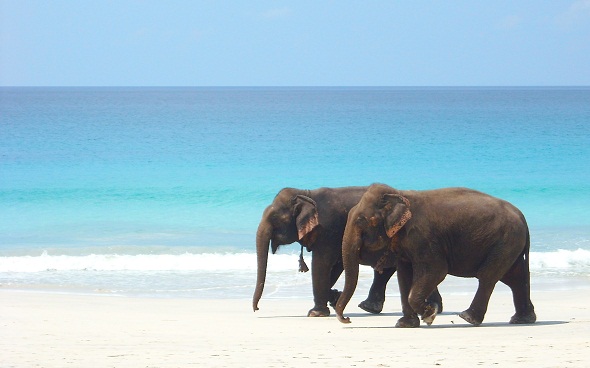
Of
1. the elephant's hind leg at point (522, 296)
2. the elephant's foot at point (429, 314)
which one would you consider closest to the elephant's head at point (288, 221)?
the elephant's foot at point (429, 314)

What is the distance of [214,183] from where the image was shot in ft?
135

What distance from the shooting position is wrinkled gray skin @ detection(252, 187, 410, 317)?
1445 centimetres

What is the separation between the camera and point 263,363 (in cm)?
955

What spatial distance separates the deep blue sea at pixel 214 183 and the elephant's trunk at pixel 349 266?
494 centimetres

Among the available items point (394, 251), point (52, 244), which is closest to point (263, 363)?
point (394, 251)

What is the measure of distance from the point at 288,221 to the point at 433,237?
2.71 metres

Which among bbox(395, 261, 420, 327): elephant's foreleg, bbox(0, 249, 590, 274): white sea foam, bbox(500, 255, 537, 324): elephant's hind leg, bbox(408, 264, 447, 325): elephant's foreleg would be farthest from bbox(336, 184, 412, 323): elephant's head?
bbox(0, 249, 590, 274): white sea foam

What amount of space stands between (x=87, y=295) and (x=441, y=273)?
668cm

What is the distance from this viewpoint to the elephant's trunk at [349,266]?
492 inches

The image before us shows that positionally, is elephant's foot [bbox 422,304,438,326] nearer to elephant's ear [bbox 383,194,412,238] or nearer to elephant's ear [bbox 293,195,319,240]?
elephant's ear [bbox 383,194,412,238]

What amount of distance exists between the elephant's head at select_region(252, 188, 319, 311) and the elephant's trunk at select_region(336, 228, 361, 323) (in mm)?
1838

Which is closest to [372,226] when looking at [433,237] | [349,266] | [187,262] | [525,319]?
[349,266]

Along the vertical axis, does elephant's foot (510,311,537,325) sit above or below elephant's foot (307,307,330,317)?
above

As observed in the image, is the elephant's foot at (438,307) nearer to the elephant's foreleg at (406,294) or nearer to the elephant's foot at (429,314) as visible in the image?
the elephant's foreleg at (406,294)
